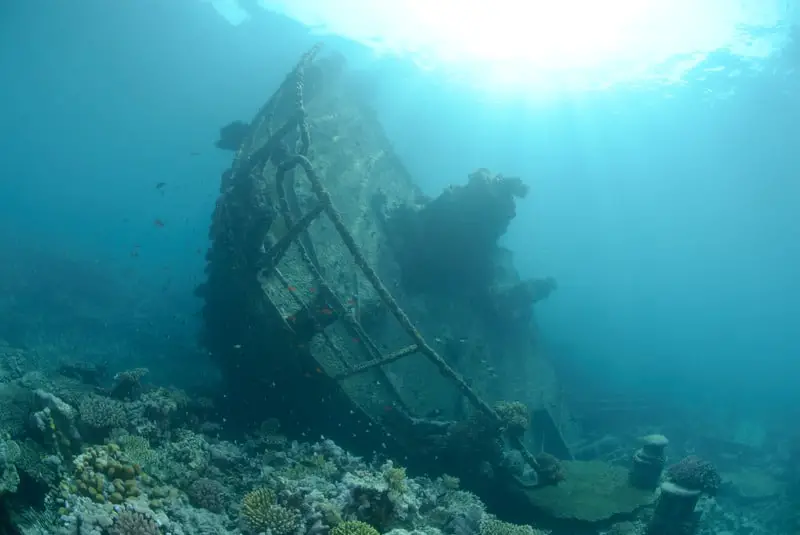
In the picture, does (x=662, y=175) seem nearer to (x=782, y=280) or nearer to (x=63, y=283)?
(x=782, y=280)

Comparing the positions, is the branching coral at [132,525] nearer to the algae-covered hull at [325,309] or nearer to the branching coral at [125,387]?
the algae-covered hull at [325,309]

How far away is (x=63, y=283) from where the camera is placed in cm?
3008

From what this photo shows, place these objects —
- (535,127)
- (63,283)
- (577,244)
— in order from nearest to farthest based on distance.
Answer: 1. (63,283)
2. (535,127)
3. (577,244)

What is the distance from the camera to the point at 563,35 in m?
31.3

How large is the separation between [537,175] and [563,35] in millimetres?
46025

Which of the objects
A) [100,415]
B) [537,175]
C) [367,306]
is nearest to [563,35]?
[367,306]

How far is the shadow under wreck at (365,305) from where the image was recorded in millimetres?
9492

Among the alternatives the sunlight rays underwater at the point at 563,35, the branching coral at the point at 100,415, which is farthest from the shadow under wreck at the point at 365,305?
the sunlight rays underwater at the point at 563,35

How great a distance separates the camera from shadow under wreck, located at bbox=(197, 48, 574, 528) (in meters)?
9.49

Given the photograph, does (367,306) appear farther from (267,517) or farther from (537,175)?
(537,175)

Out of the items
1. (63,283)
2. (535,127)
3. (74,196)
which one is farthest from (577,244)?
(74,196)

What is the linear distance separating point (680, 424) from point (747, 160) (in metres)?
32.7

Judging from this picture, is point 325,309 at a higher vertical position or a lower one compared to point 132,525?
higher

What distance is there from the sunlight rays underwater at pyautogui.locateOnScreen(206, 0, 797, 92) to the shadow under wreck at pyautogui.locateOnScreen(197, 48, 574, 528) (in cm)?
1603
